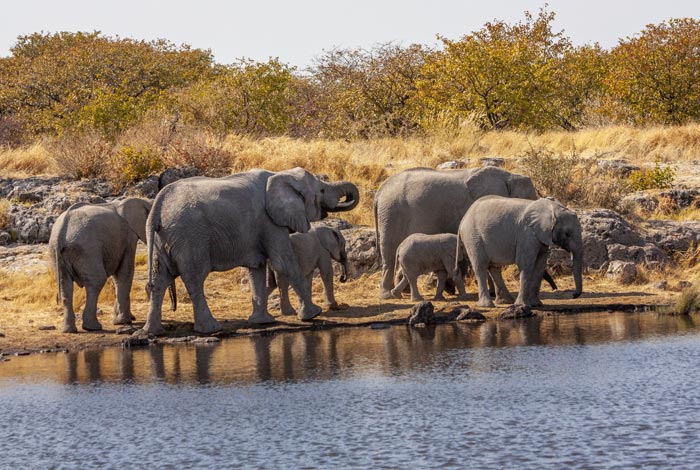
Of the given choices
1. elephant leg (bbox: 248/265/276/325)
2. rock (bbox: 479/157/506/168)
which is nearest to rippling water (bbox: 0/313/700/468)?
elephant leg (bbox: 248/265/276/325)

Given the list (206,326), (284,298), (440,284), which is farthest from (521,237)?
(206,326)

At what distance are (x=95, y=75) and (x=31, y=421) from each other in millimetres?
35063

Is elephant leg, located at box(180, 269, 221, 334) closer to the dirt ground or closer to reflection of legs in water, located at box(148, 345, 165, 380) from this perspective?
the dirt ground

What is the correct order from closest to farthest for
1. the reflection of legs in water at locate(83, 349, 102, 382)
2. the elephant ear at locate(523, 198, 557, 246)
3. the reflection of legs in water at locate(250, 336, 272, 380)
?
1. the reflection of legs in water at locate(250, 336, 272, 380)
2. the reflection of legs in water at locate(83, 349, 102, 382)
3. the elephant ear at locate(523, 198, 557, 246)

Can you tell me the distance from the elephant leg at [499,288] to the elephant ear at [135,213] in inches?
205

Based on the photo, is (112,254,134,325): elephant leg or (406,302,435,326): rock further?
(112,254,134,325): elephant leg

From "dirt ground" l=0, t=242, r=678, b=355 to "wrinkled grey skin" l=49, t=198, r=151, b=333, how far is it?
0.35m

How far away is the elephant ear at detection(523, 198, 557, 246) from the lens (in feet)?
57.3

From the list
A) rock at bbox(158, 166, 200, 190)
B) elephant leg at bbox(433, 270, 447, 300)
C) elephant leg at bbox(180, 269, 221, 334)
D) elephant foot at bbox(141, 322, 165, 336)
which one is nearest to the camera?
elephant foot at bbox(141, 322, 165, 336)

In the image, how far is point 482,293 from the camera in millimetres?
17812

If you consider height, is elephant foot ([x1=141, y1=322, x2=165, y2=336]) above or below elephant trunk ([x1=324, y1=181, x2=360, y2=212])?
below

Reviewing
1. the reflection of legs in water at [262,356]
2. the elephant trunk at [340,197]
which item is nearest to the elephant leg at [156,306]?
the reflection of legs in water at [262,356]

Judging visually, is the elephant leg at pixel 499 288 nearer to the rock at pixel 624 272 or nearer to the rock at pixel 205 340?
the rock at pixel 624 272

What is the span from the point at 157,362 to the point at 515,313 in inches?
204
